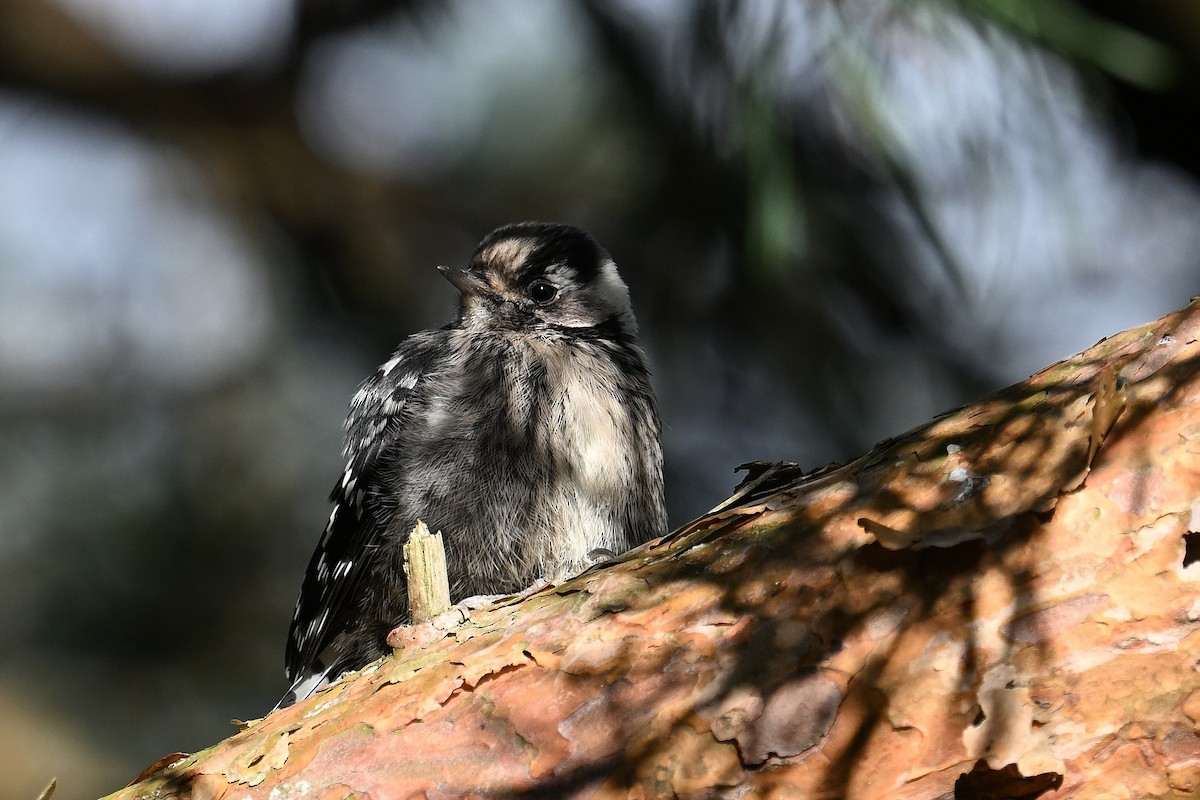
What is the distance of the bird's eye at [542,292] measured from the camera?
3.73 metres

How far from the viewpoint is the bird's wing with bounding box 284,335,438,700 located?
3.26 m

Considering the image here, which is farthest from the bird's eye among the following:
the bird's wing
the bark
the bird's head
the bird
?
the bark

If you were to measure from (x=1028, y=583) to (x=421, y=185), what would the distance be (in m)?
3.79

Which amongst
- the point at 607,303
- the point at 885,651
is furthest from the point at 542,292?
the point at 885,651

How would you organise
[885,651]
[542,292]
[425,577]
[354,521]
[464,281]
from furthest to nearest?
[542,292]
[464,281]
[354,521]
[425,577]
[885,651]

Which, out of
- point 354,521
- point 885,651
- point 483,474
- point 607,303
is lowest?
point 885,651

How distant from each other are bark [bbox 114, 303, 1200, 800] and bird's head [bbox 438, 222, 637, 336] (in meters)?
1.82

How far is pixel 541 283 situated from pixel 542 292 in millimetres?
30

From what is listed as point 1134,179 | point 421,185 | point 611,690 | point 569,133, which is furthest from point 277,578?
point 1134,179

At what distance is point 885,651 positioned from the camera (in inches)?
62.7

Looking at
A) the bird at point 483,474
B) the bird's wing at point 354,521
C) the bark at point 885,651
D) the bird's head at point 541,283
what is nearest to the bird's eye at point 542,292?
the bird's head at point 541,283

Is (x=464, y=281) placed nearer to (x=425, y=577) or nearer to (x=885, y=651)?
(x=425, y=577)

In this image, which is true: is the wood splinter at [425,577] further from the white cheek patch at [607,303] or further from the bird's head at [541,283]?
the white cheek patch at [607,303]

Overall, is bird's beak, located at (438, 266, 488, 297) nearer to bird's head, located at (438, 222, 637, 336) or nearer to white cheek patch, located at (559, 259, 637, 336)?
bird's head, located at (438, 222, 637, 336)
